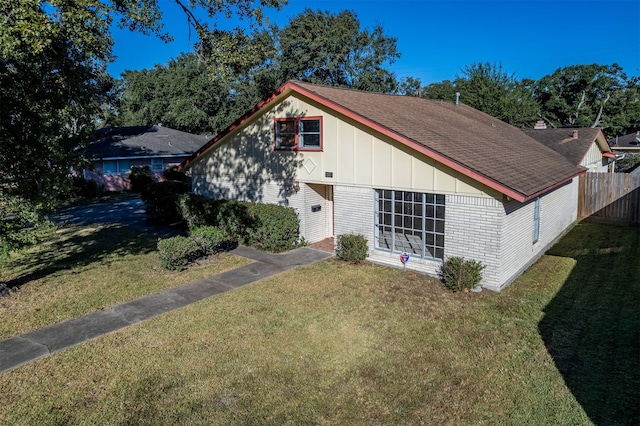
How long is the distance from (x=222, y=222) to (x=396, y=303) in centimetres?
803

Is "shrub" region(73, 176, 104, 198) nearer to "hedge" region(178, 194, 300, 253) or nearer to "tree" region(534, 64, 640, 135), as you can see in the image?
"hedge" region(178, 194, 300, 253)

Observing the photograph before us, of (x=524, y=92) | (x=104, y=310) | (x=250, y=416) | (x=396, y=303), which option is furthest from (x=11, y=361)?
(x=524, y=92)

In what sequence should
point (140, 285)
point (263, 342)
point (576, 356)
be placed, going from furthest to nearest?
point (140, 285) < point (263, 342) < point (576, 356)

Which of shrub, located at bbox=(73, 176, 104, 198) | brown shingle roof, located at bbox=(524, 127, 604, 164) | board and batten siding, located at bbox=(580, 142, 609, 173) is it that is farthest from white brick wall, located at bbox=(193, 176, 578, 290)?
shrub, located at bbox=(73, 176, 104, 198)

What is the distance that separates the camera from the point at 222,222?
1559 cm

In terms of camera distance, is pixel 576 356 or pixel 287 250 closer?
pixel 576 356

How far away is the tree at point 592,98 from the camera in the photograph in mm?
50312

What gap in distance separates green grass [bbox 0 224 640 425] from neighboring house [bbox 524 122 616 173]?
1041 cm

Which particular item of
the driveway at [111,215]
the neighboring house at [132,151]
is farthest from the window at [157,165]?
the driveway at [111,215]

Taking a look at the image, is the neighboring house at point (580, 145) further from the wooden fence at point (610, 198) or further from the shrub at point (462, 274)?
the shrub at point (462, 274)

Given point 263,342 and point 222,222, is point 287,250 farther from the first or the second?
point 263,342

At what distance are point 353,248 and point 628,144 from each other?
43478 millimetres

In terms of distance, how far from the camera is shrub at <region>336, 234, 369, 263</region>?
1279cm

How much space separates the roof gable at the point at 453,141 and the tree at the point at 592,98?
133 ft
